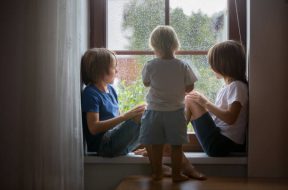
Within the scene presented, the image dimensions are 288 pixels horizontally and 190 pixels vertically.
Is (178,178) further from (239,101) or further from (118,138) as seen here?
(239,101)

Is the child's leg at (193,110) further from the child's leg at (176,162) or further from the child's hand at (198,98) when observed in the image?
the child's leg at (176,162)

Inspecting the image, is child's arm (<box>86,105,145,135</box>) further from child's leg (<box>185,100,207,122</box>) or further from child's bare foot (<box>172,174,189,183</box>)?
child's bare foot (<box>172,174,189,183</box>)

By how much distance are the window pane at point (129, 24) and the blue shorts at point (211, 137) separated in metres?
0.49

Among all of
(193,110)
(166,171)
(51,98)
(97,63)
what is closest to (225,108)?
(193,110)

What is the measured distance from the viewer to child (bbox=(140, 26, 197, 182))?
189 cm

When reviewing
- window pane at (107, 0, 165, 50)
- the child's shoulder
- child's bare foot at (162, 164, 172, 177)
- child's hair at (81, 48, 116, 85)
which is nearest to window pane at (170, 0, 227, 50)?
window pane at (107, 0, 165, 50)

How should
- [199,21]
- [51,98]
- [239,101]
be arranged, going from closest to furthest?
[51,98] < [239,101] < [199,21]

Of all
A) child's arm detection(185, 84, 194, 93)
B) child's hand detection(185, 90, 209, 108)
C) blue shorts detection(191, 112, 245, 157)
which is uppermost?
child's arm detection(185, 84, 194, 93)

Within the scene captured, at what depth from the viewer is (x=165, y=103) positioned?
6.20 feet

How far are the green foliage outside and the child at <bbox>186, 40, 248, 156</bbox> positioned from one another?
0.44 feet

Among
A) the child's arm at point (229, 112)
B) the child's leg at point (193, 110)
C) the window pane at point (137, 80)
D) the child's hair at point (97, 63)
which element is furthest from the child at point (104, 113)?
the child's arm at point (229, 112)

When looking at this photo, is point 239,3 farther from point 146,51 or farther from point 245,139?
point 245,139

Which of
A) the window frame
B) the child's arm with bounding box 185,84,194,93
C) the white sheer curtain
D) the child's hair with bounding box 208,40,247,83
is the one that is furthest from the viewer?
the window frame

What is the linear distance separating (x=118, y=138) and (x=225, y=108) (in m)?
0.51
